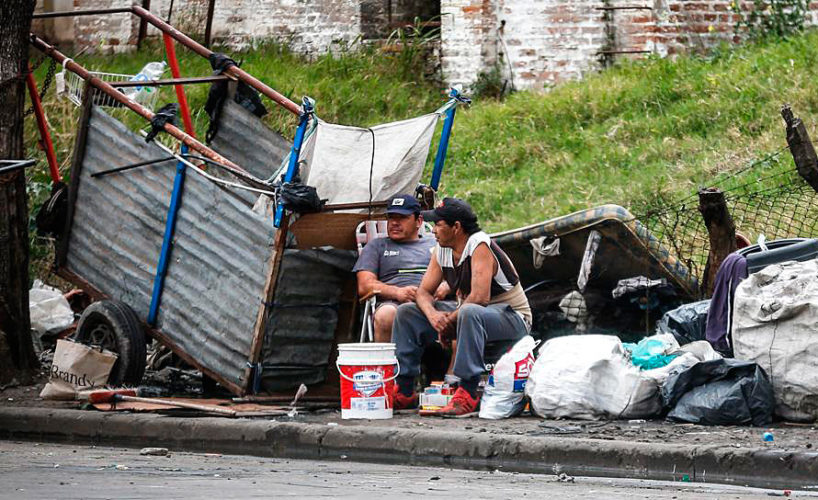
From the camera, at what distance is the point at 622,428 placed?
7.35 meters

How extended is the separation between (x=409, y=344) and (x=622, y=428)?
5.68 feet

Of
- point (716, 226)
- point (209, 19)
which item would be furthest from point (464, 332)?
point (209, 19)

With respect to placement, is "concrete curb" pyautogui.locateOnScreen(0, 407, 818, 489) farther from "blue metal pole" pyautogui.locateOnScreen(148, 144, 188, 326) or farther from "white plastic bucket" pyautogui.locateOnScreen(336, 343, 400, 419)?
"blue metal pole" pyautogui.locateOnScreen(148, 144, 188, 326)

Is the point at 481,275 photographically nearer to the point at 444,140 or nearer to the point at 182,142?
the point at 444,140

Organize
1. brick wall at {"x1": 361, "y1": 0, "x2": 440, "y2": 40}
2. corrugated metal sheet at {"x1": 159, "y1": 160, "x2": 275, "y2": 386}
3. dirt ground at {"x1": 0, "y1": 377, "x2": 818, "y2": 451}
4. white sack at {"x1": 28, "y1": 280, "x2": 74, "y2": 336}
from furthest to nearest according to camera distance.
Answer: brick wall at {"x1": 361, "y1": 0, "x2": 440, "y2": 40} → white sack at {"x1": 28, "y1": 280, "x2": 74, "y2": 336} → corrugated metal sheet at {"x1": 159, "y1": 160, "x2": 275, "y2": 386} → dirt ground at {"x1": 0, "y1": 377, "x2": 818, "y2": 451}

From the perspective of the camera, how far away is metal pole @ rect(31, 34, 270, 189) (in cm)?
874

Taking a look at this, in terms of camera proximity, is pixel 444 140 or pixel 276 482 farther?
pixel 444 140

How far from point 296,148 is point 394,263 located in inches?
43.4

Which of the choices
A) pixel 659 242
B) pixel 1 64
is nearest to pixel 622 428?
pixel 659 242

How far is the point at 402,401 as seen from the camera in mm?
8617

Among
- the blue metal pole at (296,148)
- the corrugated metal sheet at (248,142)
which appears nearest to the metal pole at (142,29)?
the corrugated metal sheet at (248,142)

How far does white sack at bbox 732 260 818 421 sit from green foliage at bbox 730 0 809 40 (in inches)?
310

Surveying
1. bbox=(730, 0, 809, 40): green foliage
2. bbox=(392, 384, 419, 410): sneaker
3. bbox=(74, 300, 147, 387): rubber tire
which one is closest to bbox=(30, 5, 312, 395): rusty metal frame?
bbox=(74, 300, 147, 387): rubber tire

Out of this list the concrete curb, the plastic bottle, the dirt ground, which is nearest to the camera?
the concrete curb
